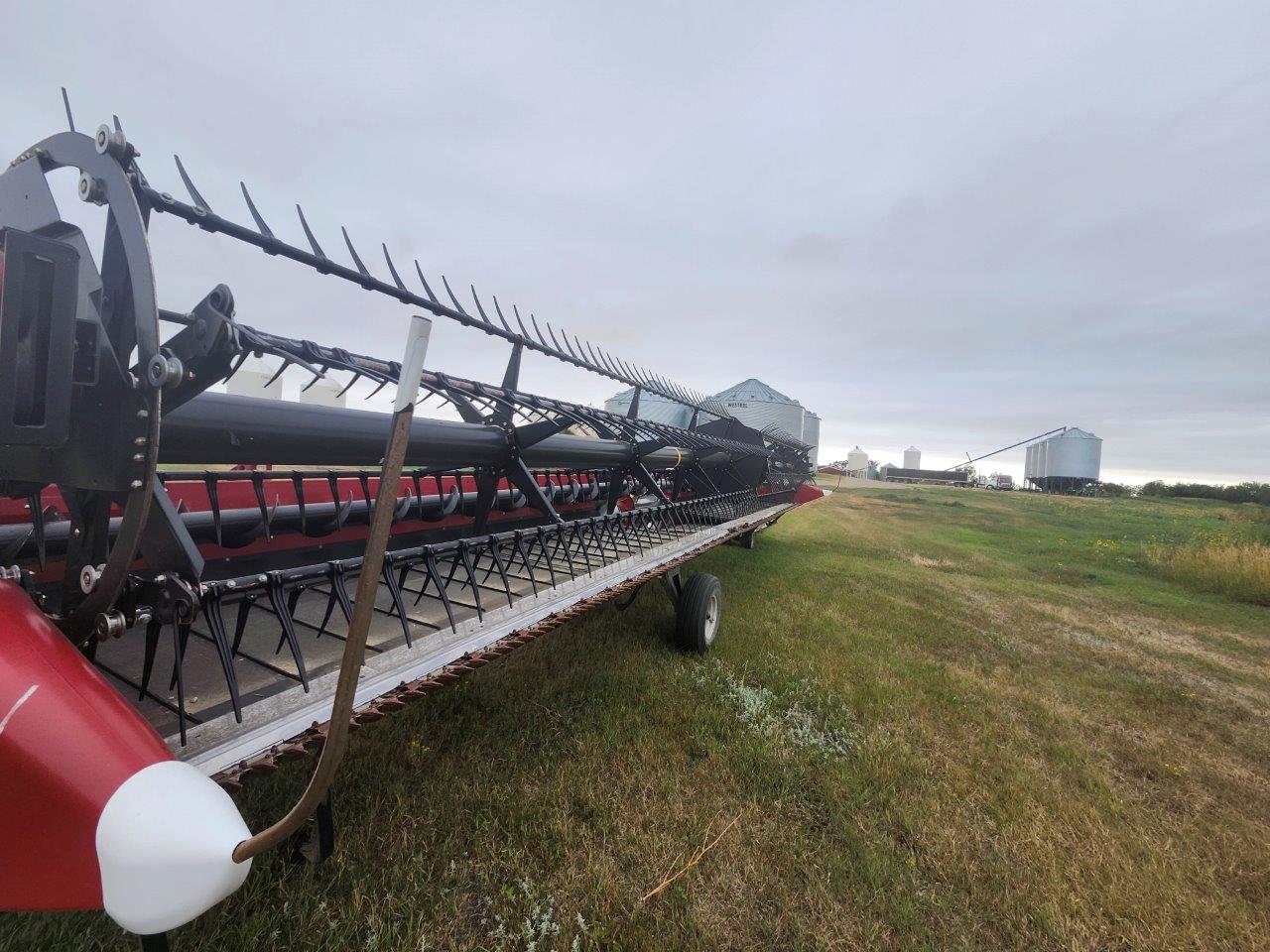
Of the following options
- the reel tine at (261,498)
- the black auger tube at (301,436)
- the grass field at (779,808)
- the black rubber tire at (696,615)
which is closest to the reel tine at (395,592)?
the black auger tube at (301,436)

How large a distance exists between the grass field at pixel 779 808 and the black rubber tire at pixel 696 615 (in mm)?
159

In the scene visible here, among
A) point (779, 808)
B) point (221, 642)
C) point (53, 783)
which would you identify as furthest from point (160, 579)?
point (779, 808)

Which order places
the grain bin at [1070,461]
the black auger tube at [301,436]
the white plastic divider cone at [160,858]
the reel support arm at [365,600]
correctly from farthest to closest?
the grain bin at [1070,461] < the black auger tube at [301,436] < the white plastic divider cone at [160,858] < the reel support arm at [365,600]

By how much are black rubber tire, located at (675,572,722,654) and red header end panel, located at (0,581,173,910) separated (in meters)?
3.44

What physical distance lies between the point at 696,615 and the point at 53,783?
359 centimetres

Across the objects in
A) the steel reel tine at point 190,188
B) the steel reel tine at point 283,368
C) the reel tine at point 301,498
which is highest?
the steel reel tine at point 190,188

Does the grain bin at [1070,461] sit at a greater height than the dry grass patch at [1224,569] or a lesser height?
greater

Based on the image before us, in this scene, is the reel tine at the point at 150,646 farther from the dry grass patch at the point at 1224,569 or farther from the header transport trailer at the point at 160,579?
the dry grass patch at the point at 1224,569

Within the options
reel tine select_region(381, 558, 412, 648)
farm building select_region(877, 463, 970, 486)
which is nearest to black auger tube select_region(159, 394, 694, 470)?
reel tine select_region(381, 558, 412, 648)

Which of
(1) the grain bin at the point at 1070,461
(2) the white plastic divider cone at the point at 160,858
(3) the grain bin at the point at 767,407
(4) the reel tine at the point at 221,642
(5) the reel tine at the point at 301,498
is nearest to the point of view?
(2) the white plastic divider cone at the point at 160,858

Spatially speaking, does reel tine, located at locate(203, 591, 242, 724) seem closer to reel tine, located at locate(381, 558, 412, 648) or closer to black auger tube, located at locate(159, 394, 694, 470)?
reel tine, located at locate(381, 558, 412, 648)

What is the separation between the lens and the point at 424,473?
409 centimetres

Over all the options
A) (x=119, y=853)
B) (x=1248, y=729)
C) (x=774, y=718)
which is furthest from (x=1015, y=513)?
(x=119, y=853)

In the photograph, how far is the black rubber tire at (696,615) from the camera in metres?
4.19
